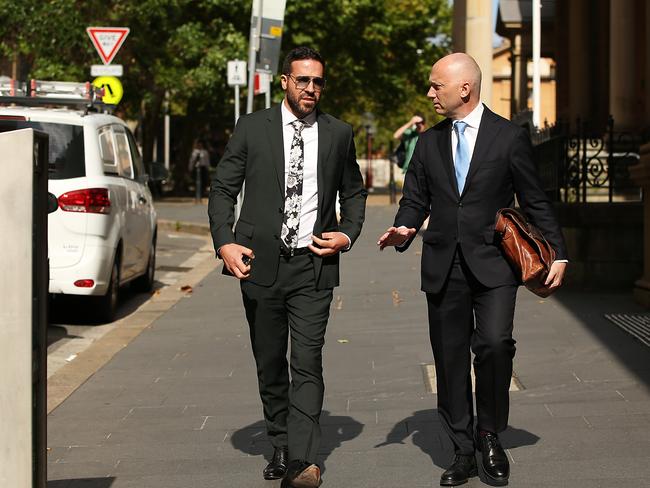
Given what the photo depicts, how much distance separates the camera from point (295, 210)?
6.10 metres

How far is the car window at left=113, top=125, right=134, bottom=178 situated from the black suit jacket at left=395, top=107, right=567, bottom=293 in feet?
23.1

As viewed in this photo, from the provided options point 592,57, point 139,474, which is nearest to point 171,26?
point 592,57

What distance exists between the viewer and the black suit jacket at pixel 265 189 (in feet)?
20.0

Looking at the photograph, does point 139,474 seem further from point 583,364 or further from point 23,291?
point 583,364

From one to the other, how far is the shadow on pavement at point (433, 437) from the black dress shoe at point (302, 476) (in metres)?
0.72

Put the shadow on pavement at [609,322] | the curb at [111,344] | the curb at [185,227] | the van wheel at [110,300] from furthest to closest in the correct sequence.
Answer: the curb at [185,227] < the van wheel at [110,300] < the shadow on pavement at [609,322] < the curb at [111,344]

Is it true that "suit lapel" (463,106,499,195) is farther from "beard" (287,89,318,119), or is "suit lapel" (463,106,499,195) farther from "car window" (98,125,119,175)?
"car window" (98,125,119,175)

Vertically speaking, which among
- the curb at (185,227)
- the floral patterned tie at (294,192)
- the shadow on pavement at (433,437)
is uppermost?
the floral patterned tie at (294,192)

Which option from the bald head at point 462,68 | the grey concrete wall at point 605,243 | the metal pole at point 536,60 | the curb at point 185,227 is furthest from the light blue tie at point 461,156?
the metal pole at point 536,60

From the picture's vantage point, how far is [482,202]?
6078 mm

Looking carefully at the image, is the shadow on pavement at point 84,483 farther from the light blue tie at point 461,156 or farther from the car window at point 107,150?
the car window at point 107,150

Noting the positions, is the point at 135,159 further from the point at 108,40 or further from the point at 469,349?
the point at 469,349

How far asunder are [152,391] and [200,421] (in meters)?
1.06

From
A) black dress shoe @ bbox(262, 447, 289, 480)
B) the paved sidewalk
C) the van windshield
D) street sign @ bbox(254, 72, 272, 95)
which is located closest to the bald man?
the paved sidewalk
